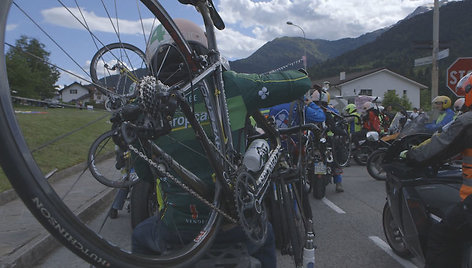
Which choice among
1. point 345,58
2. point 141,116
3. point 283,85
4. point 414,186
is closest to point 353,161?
point 414,186

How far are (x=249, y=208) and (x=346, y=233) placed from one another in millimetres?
3632

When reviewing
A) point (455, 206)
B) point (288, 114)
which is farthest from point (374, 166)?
point (455, 206)

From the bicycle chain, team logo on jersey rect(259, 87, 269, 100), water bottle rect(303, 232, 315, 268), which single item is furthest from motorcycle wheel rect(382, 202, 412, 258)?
the bicycle chain

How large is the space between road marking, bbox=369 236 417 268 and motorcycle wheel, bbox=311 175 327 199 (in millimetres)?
2207

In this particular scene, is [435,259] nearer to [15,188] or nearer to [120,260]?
[120,260]

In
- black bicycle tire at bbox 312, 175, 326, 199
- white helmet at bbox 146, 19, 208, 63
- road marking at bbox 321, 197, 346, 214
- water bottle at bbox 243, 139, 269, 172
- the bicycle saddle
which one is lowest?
road marking at bbox 321, 197, 346, 214

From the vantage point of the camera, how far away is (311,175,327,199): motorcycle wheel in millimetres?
6910

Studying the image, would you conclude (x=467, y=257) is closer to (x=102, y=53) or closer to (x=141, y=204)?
(x=102, y=53)

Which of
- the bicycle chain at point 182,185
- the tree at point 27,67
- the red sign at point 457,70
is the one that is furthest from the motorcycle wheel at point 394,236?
the red sign at point 457,70

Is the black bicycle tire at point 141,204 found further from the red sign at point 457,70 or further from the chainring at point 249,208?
the red sign at point 457,70

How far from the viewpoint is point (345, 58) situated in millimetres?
114375

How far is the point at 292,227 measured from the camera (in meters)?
2.31

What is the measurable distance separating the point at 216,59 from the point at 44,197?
3.56ft

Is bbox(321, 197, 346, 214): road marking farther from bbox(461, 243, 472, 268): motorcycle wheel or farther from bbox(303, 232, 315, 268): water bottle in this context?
bbox(303, 232, 315, 268): water bottle
